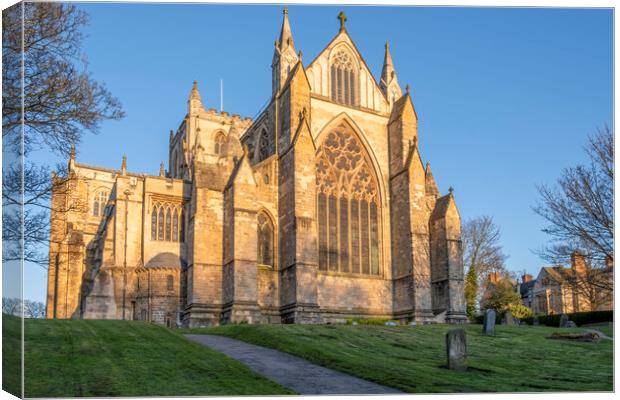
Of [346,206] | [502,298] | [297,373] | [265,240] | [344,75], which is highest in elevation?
[344,75]

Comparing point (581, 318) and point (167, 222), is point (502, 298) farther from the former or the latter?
point (167, 222)

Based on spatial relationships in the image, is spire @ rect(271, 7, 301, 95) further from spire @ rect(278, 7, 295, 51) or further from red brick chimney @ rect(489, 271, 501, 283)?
red brick chimney @ rect(489, 271, 501, 283)

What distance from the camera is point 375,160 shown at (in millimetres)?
36000

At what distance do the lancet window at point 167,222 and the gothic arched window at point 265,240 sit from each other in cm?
559

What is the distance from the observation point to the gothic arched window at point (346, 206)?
3359 centimetres

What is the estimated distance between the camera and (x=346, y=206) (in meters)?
34.8

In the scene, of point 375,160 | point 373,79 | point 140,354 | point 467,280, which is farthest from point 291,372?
point 467,280

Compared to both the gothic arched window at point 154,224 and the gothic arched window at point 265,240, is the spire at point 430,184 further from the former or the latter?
the gothic arched window at point 154,224

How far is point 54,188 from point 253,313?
16.3 meters

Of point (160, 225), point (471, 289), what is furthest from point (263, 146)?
point (471, 289)

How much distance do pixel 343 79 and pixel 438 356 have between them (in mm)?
21731

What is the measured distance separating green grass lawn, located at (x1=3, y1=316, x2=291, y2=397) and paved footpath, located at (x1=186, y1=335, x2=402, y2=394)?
50 cm

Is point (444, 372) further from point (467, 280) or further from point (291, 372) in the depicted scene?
point (467, 280)

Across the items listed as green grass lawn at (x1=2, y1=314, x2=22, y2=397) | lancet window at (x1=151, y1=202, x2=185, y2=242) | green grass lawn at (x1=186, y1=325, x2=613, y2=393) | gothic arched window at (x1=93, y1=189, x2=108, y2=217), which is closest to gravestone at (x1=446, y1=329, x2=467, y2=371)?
green grass lawn at (x1=186, y1=325, x2=613, y2=393)
